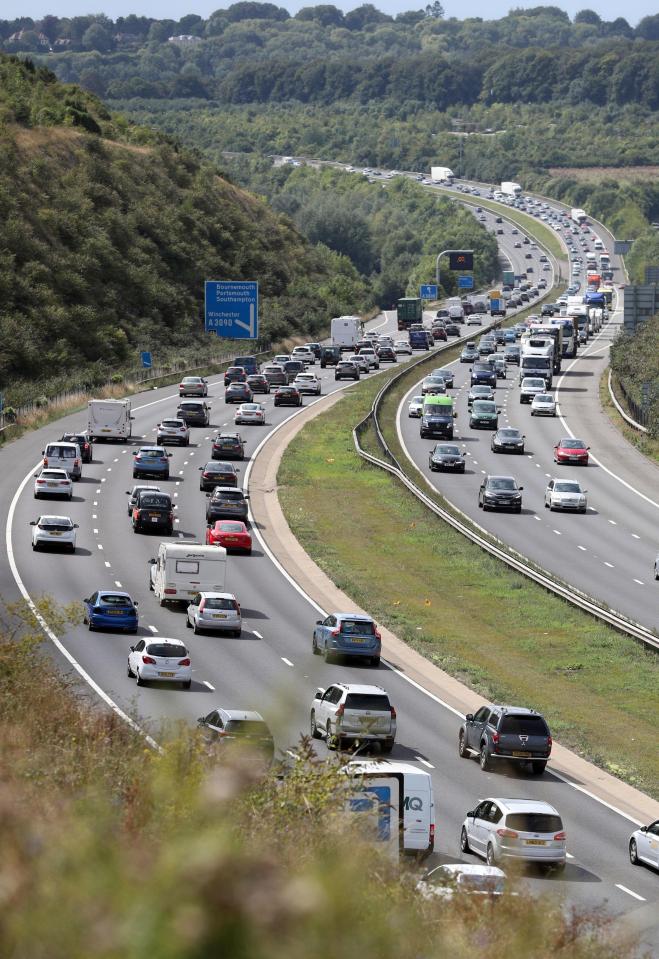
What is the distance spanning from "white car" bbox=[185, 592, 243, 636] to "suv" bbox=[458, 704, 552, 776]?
42.8 ft

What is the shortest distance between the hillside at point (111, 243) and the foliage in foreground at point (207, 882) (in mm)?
93555

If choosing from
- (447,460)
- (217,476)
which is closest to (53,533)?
(217,476)

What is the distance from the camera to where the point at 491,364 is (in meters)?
116

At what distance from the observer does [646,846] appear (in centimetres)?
2741

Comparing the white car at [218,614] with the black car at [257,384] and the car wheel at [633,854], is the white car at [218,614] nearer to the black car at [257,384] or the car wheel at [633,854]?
the car wheel at [633,854]

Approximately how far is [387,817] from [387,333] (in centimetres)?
14276

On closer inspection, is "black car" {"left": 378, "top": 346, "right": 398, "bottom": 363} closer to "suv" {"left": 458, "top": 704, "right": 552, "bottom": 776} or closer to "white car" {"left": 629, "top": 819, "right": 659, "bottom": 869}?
"suv" {"left": 458, "top": 704, "right": 552, "bottom": 776}

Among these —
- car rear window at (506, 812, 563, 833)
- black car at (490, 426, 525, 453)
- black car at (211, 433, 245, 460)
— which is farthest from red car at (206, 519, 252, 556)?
car rear window at (506, 812, 563, 833)

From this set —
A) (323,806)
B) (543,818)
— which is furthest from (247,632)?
(323,806)

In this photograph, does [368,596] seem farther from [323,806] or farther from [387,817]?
[323,806]

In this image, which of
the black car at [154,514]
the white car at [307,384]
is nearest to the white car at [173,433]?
the black car at [154,514]

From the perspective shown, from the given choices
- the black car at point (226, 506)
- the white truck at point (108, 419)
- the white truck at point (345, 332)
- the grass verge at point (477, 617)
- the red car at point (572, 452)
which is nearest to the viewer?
the grass verge at point (477, 617)

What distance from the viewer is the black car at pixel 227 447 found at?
79625mm

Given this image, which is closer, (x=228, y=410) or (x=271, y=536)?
(x=271, y=536)
